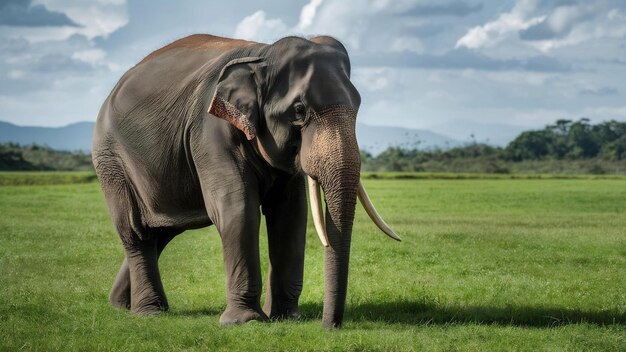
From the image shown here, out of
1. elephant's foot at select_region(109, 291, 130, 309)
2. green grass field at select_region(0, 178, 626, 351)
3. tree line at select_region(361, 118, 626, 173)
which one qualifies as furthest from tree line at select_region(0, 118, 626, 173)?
elephant's foot at select_region(109, 291, 130, 309)

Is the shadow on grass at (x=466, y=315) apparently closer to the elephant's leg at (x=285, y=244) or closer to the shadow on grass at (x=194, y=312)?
the elephant's leg at (x=285, y=244)

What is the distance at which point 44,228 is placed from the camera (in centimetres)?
3111

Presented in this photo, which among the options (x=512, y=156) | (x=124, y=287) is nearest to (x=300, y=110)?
(x=124, y=287)

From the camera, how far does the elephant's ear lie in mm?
12852

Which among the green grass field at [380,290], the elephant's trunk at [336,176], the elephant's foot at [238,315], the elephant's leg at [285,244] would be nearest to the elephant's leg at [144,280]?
the green grass field at [380,290]

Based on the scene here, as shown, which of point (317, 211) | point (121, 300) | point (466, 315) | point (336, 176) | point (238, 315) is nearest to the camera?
point (336, 176)

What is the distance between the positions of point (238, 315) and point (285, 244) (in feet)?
4.41

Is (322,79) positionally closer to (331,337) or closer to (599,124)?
(331,337)

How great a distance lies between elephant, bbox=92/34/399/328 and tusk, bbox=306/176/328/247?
16 mm

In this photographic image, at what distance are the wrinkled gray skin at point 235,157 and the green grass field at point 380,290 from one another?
2.40 ft

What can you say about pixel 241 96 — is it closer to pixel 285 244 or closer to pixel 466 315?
pixel 285 244

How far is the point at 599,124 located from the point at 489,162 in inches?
1177

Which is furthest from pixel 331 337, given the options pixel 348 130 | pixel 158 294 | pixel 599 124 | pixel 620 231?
pixel 599 124

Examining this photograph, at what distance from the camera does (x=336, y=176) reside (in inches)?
470
